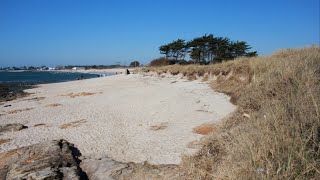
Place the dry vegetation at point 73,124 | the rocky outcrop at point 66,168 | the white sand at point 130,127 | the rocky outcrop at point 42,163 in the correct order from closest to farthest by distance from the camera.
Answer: the rocky outcrop at point 66,168, the rocky outcrop at point 42,163, the white sand at point 130,127, the dry vegetation at point 73,124

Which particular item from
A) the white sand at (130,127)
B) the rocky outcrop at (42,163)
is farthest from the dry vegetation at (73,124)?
the rocky outcrop at (42,163)

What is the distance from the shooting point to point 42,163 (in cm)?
654

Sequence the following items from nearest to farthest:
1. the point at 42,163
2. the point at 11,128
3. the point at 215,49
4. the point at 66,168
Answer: the point at 66,168
the point at 42,163
the point at 11,128
the point at 215,49

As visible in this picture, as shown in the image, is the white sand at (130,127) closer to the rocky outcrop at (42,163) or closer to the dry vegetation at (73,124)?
the dry vegetation at (73,124)

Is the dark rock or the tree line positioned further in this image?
the tree line

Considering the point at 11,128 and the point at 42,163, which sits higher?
the point at 42,163

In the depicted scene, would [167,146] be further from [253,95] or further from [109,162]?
[253,95]

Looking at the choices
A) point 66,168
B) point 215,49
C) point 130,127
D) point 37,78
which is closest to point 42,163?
point 66,168

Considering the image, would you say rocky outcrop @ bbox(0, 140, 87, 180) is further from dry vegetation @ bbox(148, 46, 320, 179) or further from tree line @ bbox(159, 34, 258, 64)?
tree line @ bbox(159, 34, 258, 64)

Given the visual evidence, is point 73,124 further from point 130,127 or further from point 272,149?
point 272,149

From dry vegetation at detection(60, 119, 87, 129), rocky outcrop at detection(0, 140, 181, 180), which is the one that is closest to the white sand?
dry vegetation at detection(60, 119, 87, 129)

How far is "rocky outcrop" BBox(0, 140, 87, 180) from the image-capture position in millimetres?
5934

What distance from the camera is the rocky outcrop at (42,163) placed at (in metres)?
5.93

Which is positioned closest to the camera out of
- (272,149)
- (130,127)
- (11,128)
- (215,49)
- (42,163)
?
(272,149)
